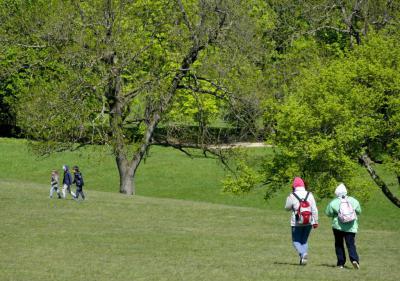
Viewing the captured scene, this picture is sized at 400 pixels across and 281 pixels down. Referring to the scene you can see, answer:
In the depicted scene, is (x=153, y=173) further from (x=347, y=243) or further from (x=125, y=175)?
(x=347, y=243)

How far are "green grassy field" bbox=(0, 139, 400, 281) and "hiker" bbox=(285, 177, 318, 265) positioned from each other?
75 centimetres

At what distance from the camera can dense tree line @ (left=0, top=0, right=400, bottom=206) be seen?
47.1m

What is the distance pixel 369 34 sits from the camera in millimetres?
52906

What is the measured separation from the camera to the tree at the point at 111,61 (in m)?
47.0

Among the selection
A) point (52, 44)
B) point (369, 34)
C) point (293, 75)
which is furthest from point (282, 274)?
point (293, 75)

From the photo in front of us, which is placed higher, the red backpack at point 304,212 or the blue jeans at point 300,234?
the red backpack at point 304,212

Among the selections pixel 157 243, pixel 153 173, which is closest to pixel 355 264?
pixel 157 243

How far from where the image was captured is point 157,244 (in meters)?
26.8

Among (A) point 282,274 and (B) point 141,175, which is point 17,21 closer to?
(B) point 141,175

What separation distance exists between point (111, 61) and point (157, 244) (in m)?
23.5

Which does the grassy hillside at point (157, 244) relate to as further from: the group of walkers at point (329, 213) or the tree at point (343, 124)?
the tree at point (343, 124)

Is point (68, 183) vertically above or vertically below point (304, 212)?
above

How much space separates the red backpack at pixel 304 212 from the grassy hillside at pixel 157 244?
102 cm

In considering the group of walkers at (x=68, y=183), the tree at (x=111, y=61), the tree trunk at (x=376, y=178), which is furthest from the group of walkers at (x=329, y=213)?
the tree trunk at (x=376, y=178)
